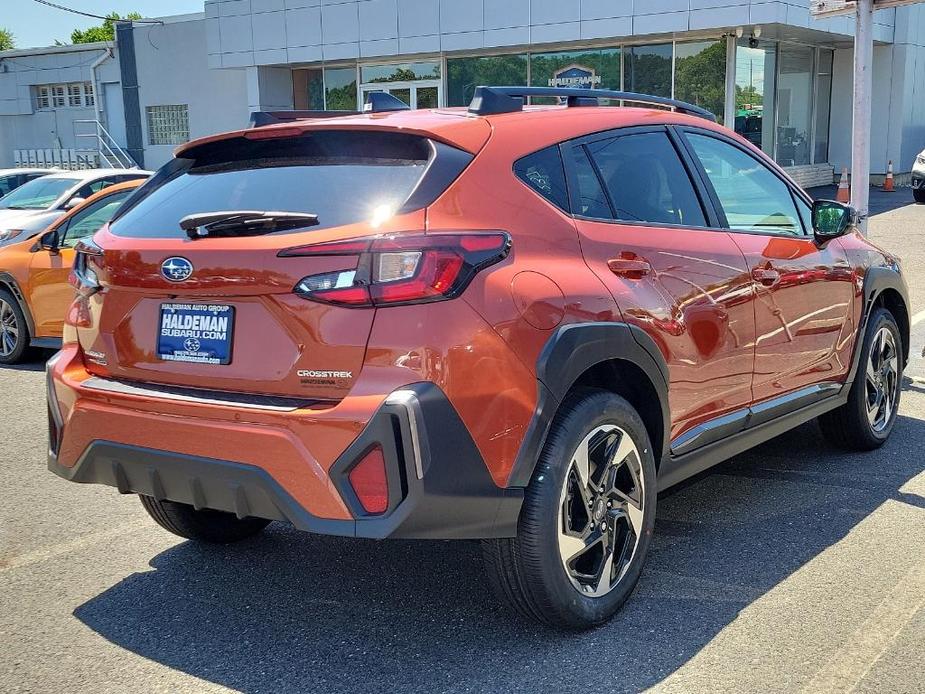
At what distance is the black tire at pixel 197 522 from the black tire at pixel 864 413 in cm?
311

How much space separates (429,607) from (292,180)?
1.58m

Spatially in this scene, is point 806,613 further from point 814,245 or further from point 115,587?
point 115,587

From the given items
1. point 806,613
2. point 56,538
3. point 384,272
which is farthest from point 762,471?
point 56,538

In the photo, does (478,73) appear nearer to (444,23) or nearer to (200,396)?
(444,23)

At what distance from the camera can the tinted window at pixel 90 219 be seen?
28.7 feet

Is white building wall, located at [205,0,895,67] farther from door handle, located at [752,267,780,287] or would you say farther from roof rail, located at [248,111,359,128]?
roof rail, located at [248,111,359,128]

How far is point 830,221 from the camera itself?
4922 mm

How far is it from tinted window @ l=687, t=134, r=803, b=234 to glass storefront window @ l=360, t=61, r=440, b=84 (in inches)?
838

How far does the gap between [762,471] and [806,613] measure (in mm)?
1782

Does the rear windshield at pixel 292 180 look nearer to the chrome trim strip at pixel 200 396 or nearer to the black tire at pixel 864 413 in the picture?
the chrome trim strip at pixel 200 396

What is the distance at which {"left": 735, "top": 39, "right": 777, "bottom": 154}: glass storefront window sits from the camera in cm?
2120

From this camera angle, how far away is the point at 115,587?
3902 millimetres

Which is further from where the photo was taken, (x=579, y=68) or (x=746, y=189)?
(x=579, y=68)

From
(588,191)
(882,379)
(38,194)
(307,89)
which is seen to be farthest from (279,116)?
(307,89)
